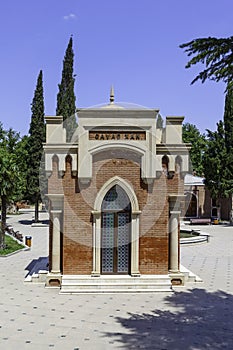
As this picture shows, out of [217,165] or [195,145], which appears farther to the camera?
Result: [195,145]

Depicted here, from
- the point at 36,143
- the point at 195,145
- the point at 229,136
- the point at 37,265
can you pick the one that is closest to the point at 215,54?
the point at 37,265

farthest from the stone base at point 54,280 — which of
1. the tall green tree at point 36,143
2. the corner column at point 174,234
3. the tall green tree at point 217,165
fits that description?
the tall green tree at point 217,165

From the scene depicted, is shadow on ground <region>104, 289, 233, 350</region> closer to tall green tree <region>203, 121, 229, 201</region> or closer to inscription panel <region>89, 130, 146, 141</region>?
inscription panel <region>89, 130, 146, 141</region>

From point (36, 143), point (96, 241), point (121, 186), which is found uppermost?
point (36, 143)

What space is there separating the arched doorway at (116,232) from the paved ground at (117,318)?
4.17ft

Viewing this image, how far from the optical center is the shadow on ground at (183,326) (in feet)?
29.5

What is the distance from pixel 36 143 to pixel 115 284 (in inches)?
1009

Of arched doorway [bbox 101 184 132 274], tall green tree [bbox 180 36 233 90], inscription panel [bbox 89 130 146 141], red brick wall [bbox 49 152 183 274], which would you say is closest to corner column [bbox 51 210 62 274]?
red brick wall [bbox 49 152 183 274]

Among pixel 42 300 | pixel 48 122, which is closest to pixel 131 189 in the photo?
pixel 48 122

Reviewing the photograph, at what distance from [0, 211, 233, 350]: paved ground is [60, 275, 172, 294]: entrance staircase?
1.24ft

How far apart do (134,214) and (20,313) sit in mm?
4816

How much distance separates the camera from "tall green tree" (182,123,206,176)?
52938 millimetres

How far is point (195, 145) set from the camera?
55062 mm

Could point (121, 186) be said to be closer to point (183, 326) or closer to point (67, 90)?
point (183, 326)
